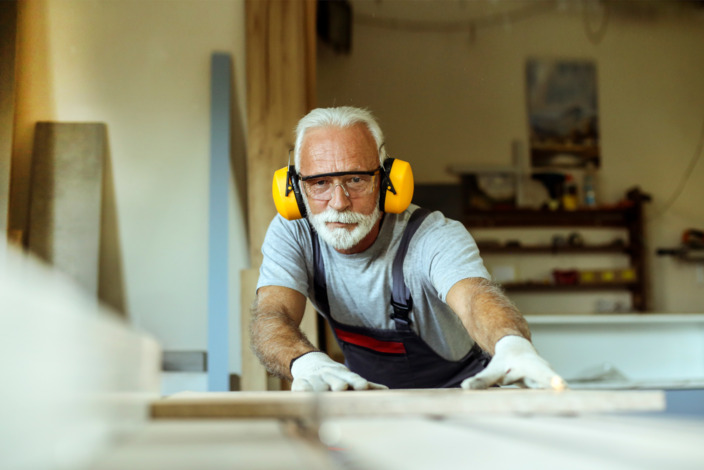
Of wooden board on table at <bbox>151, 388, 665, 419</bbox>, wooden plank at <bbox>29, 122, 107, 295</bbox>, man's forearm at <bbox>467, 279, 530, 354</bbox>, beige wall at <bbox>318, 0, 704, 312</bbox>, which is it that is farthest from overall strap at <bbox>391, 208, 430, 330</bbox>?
beige wall at <bbox>318, 0, 704, 312</bbox>

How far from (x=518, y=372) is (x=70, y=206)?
172 cm

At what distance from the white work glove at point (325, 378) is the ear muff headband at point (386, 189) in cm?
41

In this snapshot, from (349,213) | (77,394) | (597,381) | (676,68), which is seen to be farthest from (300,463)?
(676,68)

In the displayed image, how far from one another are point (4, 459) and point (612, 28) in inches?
199

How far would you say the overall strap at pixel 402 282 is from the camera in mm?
1335

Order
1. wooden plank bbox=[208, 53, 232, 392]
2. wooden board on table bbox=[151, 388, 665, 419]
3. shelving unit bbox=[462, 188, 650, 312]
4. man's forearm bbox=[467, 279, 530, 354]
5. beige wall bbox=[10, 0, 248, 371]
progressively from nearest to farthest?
1. wooden board on table bbox=[151, 388, 665, 419]
2. man's forearm bbox=[467, 279, 530, 354]
3. beige wall bbox=[10, 0, 248, 371]
4. wooden plank bbox=[208, 53, 232, 392]
5. shelving unit bbox=[462, 188, 650, 312]

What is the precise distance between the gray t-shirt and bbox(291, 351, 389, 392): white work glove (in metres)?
0.33

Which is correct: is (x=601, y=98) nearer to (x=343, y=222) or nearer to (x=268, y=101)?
(x=268, y=101)

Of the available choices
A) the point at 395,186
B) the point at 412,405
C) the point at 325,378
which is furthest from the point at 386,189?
the point at 412,405

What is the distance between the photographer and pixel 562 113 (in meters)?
4.39

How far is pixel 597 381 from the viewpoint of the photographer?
273 centimetres

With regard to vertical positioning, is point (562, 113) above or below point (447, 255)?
above

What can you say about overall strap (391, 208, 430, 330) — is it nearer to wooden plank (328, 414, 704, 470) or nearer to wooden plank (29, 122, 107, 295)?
wooden plank (328, 414, 704, 470)

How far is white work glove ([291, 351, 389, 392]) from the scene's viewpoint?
0.91m
